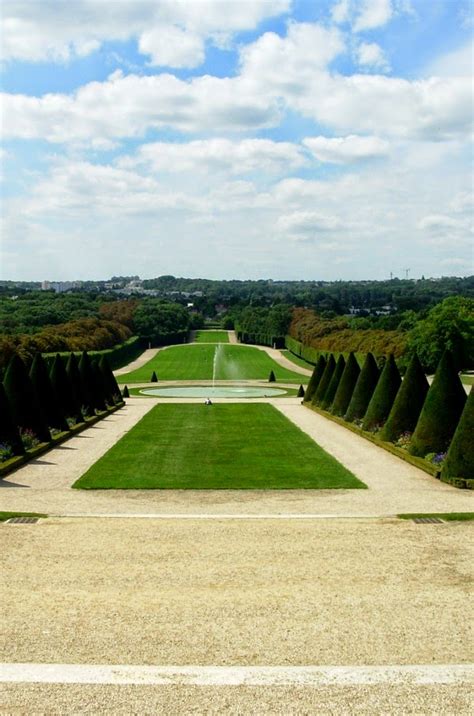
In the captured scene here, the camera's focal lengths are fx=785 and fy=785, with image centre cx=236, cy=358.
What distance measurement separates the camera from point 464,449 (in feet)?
73.3

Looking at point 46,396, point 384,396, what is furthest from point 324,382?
point 46,396

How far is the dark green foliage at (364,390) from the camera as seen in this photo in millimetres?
36688

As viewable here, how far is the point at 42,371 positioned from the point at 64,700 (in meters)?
26.3

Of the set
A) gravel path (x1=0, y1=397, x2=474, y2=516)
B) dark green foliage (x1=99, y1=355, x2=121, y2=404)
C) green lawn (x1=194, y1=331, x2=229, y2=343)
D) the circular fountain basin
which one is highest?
gravel path (x1=0, y1=397, x2=474, y2=516)

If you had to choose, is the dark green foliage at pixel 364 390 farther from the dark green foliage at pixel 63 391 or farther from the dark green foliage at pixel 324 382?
the dark green foliage at pixel 63 391

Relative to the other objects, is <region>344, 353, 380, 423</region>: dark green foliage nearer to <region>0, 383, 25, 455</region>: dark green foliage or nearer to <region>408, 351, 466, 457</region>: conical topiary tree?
<region>408, 351, 466, 457</region>: conical topiary tree

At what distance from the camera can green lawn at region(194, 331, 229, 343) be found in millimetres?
161775

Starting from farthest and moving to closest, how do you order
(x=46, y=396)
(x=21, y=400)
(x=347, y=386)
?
(x=347, y=386) → (x=46, y=396) → (x=21, y=400)

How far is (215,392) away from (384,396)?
35023 millimetres

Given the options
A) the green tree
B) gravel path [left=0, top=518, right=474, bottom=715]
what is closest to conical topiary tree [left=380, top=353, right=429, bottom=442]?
gravel path [left=0, top=518, right=474, bottom=715]

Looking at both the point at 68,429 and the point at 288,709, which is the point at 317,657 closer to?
the point at 288,709

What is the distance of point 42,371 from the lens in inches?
1336

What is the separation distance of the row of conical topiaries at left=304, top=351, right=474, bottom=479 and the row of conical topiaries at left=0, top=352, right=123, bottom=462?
13.2m

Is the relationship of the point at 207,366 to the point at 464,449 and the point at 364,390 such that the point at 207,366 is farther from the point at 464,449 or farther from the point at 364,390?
the point at 464,449
